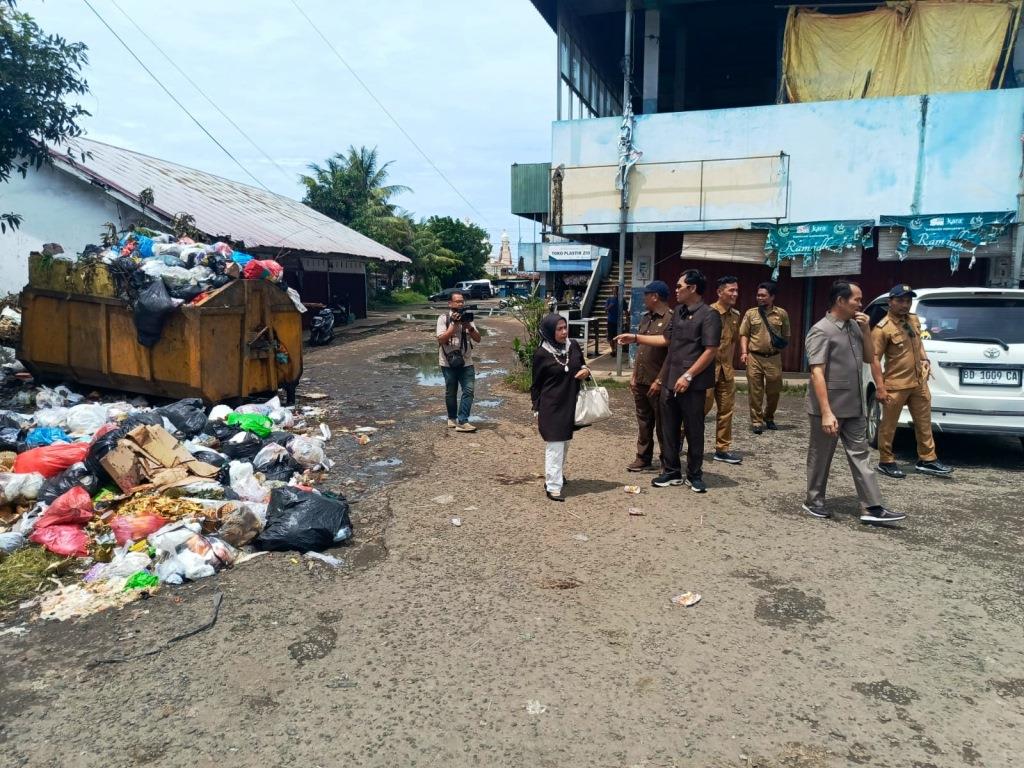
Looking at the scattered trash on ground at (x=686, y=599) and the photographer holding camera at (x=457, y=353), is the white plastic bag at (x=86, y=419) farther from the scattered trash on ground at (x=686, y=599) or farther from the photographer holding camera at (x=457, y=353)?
the scattered trash on ground at (x=686, y=599)

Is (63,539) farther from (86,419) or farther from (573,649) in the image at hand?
(573,649)

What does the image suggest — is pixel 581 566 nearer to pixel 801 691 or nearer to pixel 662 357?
pixel 801 691

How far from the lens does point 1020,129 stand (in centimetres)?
1052

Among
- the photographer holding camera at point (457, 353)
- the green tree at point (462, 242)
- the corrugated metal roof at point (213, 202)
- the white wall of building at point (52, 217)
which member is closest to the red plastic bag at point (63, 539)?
the photographer holding camera at point (457, 353)

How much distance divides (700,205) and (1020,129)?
4.67 m

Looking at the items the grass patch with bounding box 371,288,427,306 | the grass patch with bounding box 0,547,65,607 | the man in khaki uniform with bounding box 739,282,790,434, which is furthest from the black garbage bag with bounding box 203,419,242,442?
the grass patch with bounding box 371,288,427,306

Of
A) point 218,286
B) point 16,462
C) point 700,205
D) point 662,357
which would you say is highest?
point 700,205

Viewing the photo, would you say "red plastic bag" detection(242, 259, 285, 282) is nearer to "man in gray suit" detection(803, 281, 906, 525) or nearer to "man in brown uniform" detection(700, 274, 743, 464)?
"man in brown uniform" detection(700, 274, 743, 464)

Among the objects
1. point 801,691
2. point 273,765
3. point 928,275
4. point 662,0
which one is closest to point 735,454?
point 801,691

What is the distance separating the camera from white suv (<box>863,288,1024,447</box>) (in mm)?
6137

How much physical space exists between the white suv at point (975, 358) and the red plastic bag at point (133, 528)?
634cm

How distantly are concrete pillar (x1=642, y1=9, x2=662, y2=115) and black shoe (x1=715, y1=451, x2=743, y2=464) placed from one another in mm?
7920

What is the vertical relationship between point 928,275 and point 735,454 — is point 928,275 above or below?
above

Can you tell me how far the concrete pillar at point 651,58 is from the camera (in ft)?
41.5
